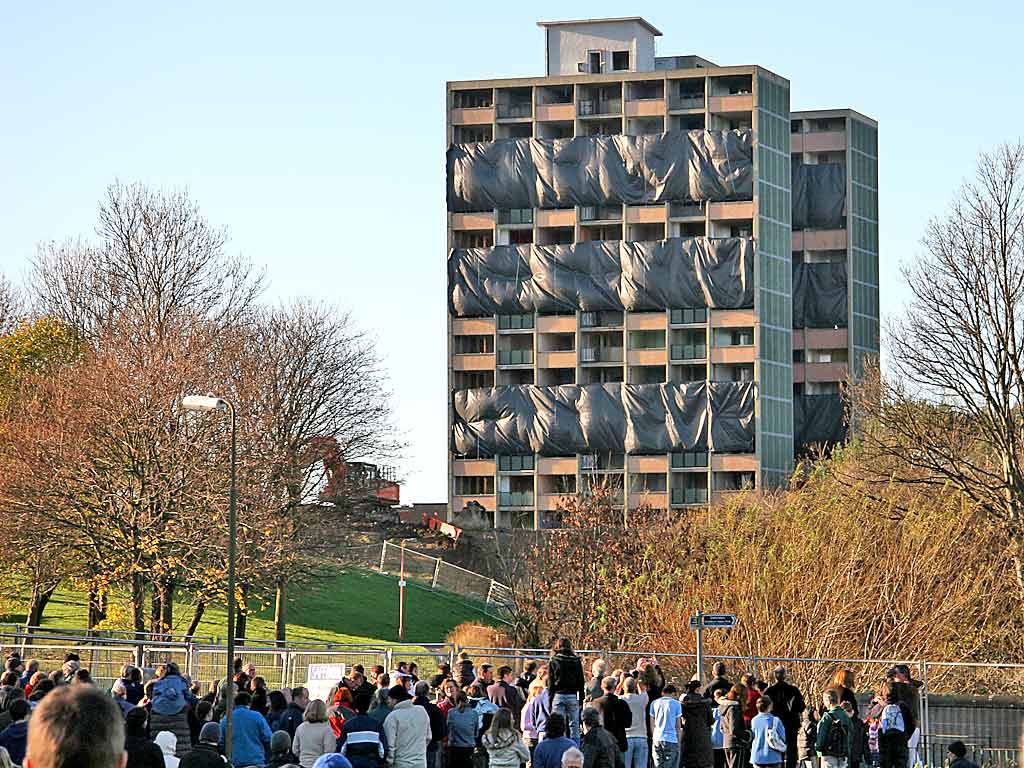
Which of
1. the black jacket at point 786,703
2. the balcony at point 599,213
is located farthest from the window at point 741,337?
the black jacket at point 786,703

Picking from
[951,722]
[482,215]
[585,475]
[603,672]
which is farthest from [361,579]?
[603,672]

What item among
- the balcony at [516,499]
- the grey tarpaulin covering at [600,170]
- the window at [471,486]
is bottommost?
the balcony at [516,499]

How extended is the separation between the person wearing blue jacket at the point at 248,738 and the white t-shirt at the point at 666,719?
5.59m

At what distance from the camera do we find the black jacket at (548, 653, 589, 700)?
75.2 feet

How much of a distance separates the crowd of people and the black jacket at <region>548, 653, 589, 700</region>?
0.02m

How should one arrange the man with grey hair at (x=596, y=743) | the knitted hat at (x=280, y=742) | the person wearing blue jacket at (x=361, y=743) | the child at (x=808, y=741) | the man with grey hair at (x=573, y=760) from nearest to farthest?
the man with grey hair at (x=573, y=760) < the knitted hat at (x=280, y=742) < the person wearing blue jacket at (x=361, y=743) < the man with grey hair at (x=596, y=743) < the child at (x=808, y=741)

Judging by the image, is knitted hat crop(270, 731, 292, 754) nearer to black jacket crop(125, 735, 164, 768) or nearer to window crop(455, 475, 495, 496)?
black jacket crop(125, 735, 164, 768)

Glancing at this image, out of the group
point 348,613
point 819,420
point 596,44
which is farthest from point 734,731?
Answer: point 596,44

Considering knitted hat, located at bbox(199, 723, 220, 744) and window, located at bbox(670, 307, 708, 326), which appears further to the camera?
window, located at bbox(670, 307, 708, 326)

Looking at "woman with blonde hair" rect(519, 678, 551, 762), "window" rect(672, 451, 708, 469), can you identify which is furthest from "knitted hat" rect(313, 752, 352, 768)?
"window" rect(672, 451, 708, 469)

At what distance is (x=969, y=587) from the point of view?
4297cm

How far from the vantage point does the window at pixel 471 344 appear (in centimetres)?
11688

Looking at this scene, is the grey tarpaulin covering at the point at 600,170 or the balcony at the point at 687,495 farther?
the grey tarpaulin covering at the point at 600,170

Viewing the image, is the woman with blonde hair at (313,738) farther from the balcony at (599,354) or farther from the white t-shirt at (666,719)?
the balcony at (599,354)
